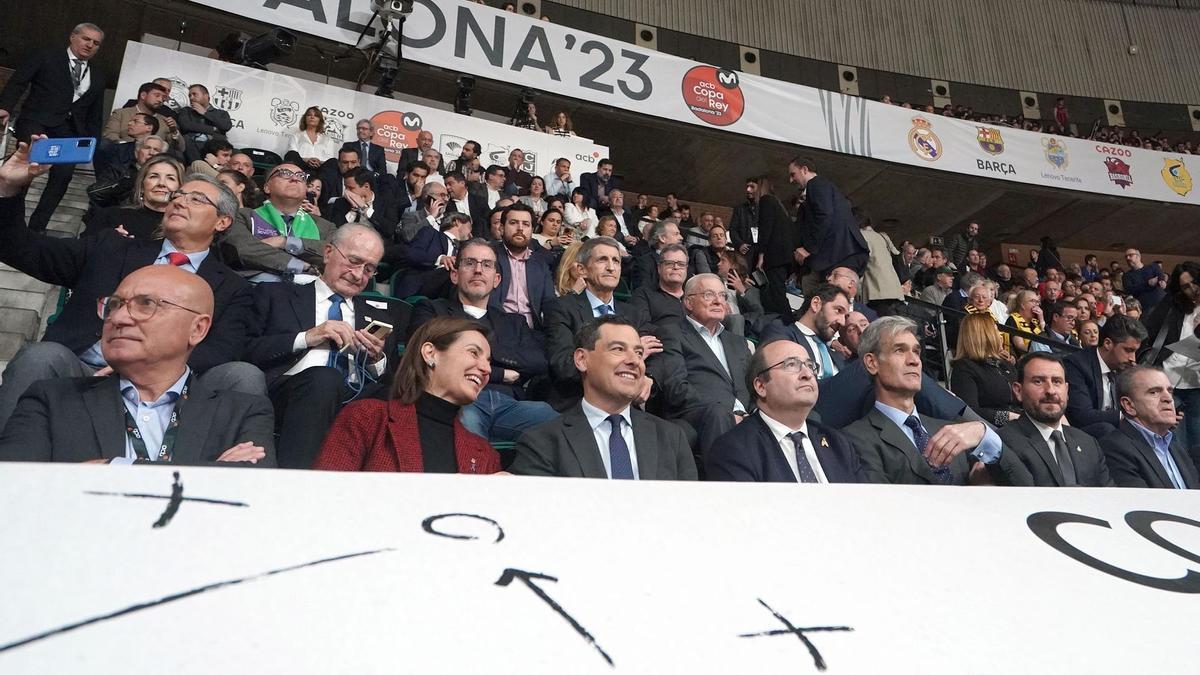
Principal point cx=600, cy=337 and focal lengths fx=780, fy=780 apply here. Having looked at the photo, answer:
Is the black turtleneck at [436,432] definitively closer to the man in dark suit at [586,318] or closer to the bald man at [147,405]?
the bald man at [147,405]

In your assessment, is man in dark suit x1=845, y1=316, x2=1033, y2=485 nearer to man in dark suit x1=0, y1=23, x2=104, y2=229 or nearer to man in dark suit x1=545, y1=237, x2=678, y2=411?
man in dark suit x1=545, y1=237, x2=678, y2=411

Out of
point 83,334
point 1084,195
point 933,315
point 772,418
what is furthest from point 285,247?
point 1084,195

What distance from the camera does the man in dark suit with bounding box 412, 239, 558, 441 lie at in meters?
2.71

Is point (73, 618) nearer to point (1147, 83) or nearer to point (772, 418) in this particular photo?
point (772, 418)

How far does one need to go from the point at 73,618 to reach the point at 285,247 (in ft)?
10.1

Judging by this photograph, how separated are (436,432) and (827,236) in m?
3.67

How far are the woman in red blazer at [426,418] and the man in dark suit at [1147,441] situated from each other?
2.13m

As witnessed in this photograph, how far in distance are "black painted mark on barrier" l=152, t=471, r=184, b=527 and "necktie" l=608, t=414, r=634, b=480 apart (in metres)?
1.20

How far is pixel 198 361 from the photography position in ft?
7.02

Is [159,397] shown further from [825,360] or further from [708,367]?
[825,360]

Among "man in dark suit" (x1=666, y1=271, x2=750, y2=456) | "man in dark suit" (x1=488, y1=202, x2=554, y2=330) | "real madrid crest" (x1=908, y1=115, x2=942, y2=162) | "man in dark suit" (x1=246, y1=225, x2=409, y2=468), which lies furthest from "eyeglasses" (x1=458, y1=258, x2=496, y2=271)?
"real madrid crest" (x1=908, y1=115, x2=942, y2=162)

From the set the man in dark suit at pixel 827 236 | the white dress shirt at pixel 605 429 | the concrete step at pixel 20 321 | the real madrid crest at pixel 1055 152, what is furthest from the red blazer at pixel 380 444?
the real madrid crest at pixel 1055 152

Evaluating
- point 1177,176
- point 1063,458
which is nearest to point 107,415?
point 1063,458

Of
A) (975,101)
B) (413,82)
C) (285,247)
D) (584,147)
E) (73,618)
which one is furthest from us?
(975,101)
